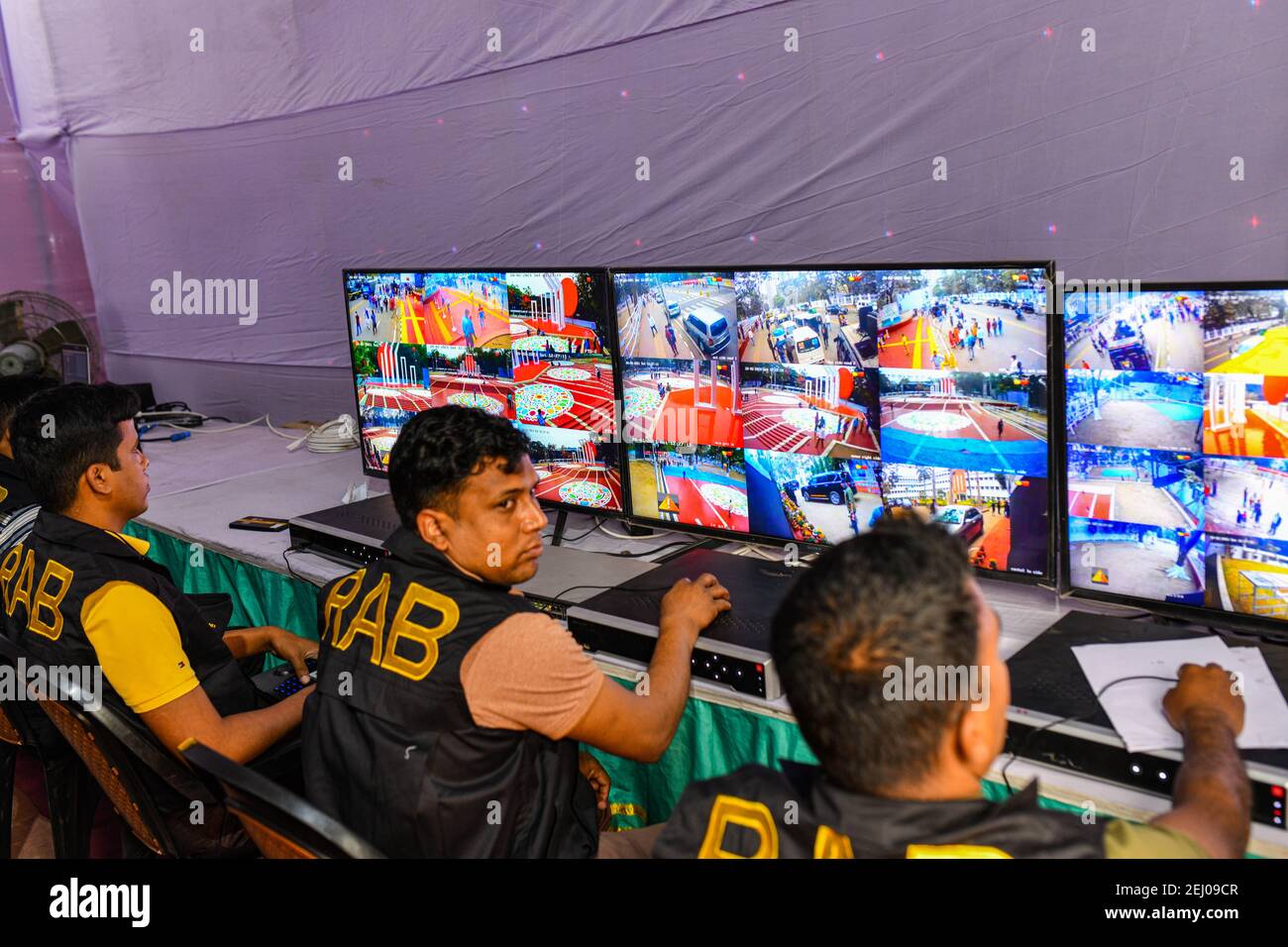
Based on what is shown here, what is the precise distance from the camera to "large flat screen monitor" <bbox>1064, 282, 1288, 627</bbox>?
141 cm

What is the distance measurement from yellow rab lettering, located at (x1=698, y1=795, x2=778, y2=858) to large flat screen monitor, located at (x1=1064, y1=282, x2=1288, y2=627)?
0.90 meters

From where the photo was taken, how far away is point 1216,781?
108 centimetres

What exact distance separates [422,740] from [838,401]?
0.94 m

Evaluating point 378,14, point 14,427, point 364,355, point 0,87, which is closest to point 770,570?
point 364,355

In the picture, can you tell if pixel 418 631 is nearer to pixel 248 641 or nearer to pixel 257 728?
pixel 257 728

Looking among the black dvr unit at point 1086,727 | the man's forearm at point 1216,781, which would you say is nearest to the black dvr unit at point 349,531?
the black dvr unit at point 1086,727

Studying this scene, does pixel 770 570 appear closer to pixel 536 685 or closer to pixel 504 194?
pixel 536 685

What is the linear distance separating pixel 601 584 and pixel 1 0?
5.15m

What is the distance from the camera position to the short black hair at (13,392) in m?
2.67

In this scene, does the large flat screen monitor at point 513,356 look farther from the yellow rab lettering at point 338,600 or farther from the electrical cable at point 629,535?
the yellow rab lettering at point 338,600

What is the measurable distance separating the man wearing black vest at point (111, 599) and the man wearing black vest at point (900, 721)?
3.63 feet

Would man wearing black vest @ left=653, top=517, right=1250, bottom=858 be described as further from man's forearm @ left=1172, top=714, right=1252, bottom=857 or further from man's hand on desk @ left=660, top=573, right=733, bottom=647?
man's hand on desk @ left=660, top=573, right=733, bottom=647

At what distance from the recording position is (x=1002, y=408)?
1.63 m

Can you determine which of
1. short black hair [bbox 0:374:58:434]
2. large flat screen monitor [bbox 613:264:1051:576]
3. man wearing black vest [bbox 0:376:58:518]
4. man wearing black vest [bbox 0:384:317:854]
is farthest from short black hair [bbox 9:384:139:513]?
large flat screen monitor [bbox 613:264:1051:576]
